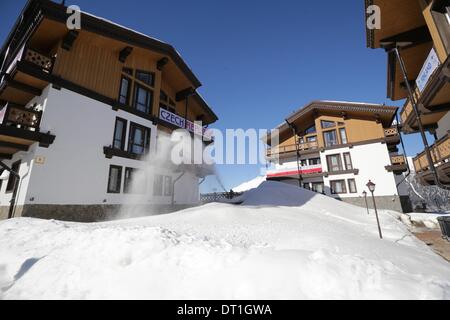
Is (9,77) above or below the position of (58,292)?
above

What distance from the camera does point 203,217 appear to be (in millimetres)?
8359

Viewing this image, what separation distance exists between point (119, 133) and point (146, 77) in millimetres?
5613

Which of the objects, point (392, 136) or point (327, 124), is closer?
point (392, 136)

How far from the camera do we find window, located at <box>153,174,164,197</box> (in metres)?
15.1

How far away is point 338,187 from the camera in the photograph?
82.4 feet

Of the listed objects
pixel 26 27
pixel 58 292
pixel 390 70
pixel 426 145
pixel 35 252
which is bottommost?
pixel 58 292

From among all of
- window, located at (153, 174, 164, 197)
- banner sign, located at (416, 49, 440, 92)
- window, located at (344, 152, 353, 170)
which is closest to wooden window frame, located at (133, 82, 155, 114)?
window, located at (153, 174, 164, 197)

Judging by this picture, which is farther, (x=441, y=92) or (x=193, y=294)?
(x=441, y=92)

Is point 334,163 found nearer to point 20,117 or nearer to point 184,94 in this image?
point 184,94

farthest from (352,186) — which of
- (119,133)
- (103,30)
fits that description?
(103,30)

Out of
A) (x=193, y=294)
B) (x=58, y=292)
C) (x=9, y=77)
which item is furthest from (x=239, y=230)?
(x=9, y=77)

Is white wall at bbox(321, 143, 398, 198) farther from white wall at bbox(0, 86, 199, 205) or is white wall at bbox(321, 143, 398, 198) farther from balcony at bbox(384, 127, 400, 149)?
white wall at bbox(0, 86, 199, 205)
